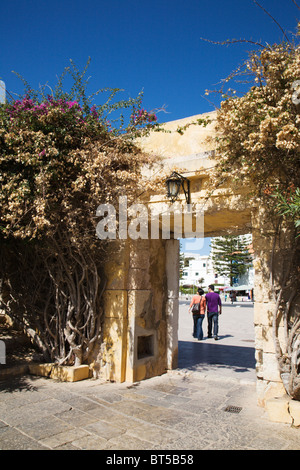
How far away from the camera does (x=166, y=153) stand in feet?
17.3

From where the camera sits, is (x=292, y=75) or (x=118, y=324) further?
(x=118, y=324)

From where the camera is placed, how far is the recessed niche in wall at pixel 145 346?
539cm

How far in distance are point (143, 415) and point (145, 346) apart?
1.99 meters

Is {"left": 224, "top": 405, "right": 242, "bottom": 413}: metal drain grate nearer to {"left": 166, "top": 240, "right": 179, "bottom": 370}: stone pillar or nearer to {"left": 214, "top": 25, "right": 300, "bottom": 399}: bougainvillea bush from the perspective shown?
{"left": 214, "top": 25, "right": 300, "bottom": 399}: bougainvillea bush

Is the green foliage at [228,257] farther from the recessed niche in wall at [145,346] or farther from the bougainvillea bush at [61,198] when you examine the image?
the bougainvillea bush at [61,198]

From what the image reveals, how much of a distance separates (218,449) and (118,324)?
246 cm

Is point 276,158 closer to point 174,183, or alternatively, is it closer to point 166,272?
point 174,183

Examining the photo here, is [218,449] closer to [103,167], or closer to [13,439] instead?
[13,439]

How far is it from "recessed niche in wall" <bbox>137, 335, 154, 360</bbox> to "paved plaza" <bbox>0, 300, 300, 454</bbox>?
448mm

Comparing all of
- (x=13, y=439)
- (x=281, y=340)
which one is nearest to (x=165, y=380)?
(x=281, y=340)

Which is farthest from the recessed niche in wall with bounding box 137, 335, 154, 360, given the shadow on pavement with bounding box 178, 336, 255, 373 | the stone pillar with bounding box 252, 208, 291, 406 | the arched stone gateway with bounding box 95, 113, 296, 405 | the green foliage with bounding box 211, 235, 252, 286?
the green foliage with bounding box 211, 235, 252, 286

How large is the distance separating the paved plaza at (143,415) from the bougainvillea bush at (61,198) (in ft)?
3.10

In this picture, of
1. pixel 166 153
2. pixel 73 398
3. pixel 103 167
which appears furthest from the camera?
pixel 166 153

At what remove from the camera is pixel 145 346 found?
5.51m
